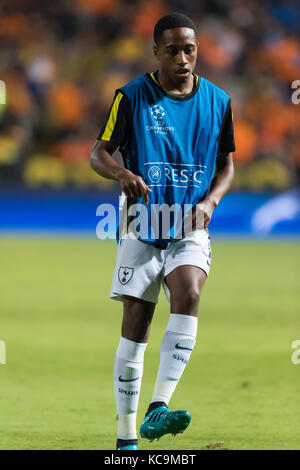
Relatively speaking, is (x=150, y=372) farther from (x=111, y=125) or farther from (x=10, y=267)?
(x=10, y=267)

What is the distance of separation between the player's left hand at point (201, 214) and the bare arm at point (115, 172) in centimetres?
27

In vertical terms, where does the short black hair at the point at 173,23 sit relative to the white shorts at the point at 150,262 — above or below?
above

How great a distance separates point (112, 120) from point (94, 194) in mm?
13295

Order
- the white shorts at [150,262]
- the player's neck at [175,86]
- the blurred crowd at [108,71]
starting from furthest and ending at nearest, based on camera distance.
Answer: the blurred crowd at [108,71] → the player's neck at [175,86] → the white shorts at [150,262]

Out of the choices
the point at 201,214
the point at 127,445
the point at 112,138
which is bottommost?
the point at 127,445

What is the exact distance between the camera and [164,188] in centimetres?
422

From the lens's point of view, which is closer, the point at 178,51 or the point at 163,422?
the point at 163,422

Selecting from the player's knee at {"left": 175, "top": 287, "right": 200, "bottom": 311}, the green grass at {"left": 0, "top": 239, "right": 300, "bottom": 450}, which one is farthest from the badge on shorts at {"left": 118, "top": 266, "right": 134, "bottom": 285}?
the green grass at {"left": 0, "top": 239, "right": 300, "bottom": 450}

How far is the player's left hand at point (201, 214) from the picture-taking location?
4180 mm

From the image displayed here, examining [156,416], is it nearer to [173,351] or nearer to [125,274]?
[173,351]

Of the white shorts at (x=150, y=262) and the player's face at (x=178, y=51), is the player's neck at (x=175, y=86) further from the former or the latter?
the white shorts at (x=150, y=262)

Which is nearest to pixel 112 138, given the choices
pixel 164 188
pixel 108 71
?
pixel 164 188

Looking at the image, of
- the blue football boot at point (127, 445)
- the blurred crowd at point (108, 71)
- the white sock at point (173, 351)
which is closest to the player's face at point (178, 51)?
the white sock at point (173, 351)

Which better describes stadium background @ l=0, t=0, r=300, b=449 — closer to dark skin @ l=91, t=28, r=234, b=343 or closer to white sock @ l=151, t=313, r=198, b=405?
white sock @ l=151, t=313, r=198, b=405
